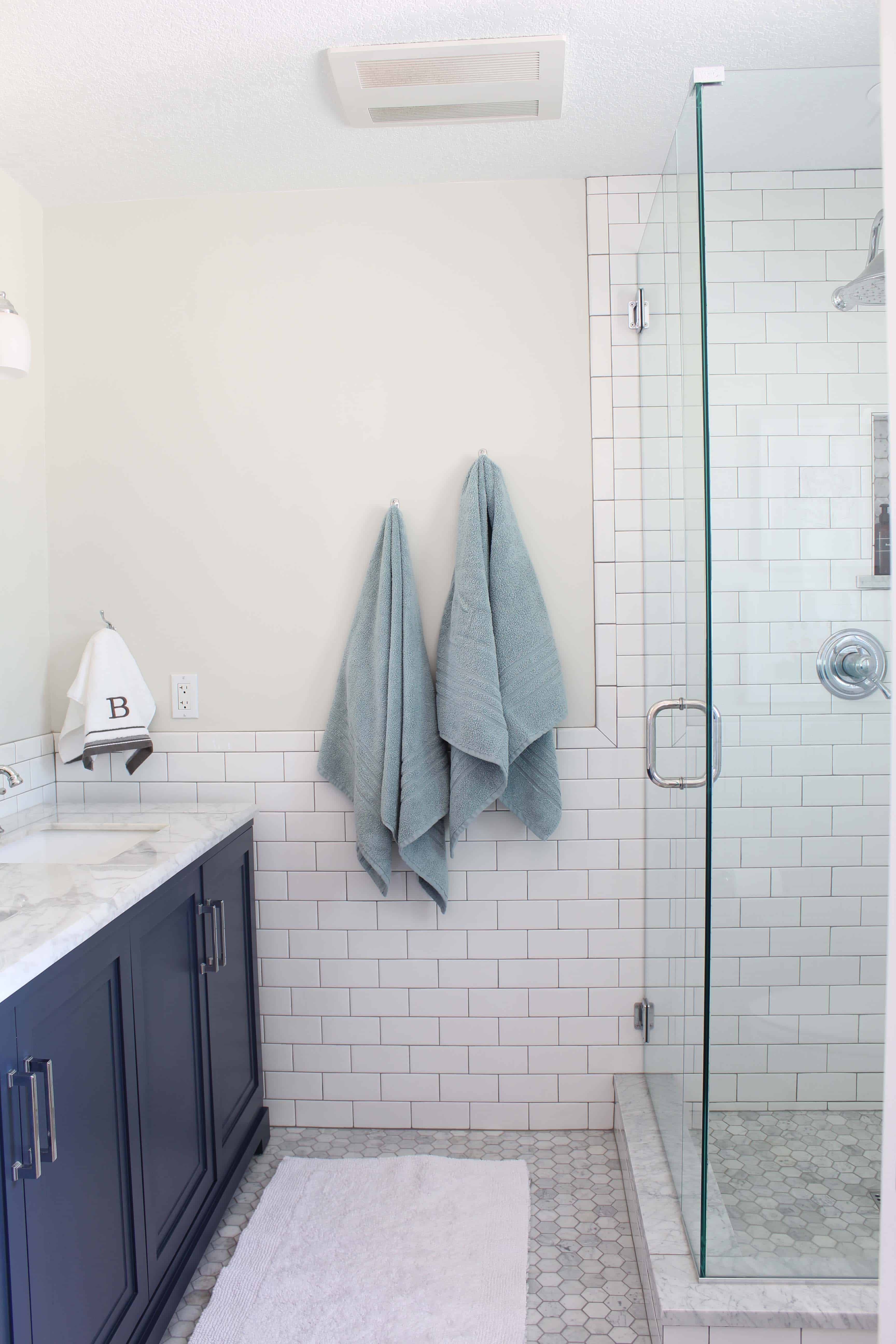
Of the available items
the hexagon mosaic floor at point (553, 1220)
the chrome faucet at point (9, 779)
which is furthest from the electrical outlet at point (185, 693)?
the hexagon mosaic floor at point (553, 1220)

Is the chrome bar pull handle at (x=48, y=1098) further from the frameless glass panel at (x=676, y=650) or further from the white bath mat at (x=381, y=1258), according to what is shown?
the frameless glass panel at (x=676, y=650)

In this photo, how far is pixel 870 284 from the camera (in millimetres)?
1345

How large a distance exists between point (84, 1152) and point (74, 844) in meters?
0.81

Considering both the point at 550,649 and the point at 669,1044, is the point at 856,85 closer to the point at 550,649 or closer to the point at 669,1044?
the point at 550,649

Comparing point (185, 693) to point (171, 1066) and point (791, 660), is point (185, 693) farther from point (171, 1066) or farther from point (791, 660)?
point (791, 660)

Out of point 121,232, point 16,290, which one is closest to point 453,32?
point 121,232

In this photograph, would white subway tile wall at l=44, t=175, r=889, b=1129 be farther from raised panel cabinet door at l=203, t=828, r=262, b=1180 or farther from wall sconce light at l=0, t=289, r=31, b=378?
wall sconce light at l=0, t=289, r=31, b=378

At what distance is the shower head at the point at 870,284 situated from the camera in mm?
1335

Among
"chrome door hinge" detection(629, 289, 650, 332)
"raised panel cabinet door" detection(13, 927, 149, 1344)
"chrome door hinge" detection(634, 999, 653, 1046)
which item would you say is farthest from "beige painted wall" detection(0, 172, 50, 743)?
"chrome door hinge" detection(634, 999, 653, 1046)

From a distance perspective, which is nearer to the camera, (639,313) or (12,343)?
(12,343)

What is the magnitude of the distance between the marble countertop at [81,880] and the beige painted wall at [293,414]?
314mm

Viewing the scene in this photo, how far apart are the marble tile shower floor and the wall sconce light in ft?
6.35

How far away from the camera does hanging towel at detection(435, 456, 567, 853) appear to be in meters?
2.07

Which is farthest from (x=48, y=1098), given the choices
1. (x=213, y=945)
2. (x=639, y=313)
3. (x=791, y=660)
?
(x=639, y=313)
